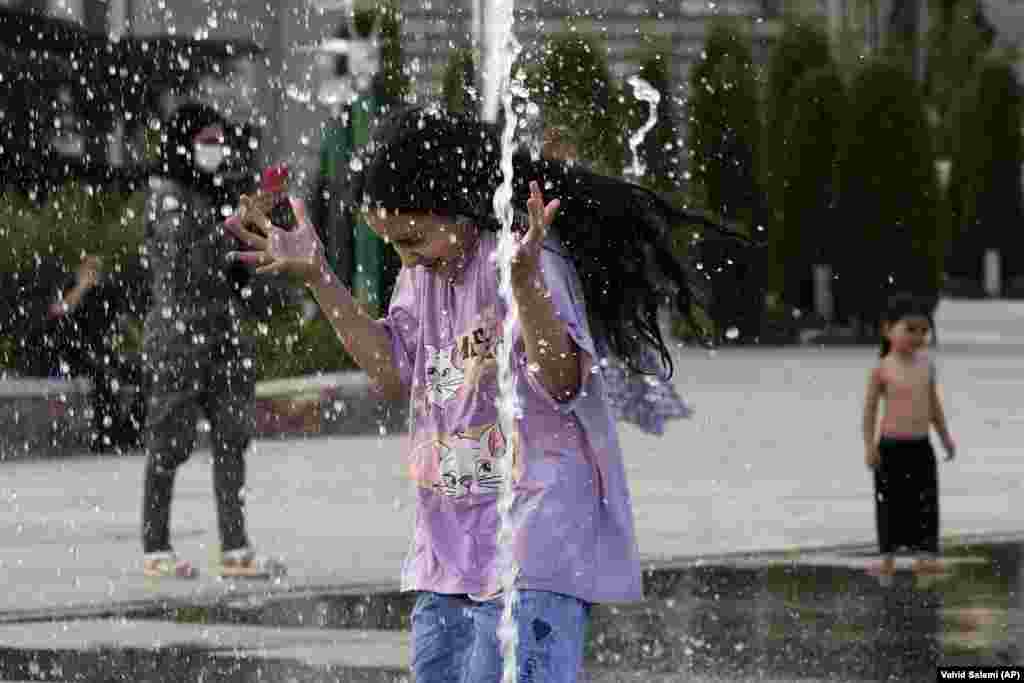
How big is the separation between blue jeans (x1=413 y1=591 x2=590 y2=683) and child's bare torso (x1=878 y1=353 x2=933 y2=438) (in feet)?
16.6

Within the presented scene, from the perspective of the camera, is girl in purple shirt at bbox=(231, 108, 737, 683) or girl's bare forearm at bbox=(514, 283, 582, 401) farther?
girl in purple shirt at bbox=(231, 108, 737, 683)

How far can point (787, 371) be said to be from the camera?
71.6 feet

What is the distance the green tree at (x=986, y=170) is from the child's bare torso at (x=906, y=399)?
38752 mm

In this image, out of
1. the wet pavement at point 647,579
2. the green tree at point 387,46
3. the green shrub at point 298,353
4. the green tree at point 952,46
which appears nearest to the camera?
the wet pavement at point 647,579

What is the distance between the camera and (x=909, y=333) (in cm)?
934

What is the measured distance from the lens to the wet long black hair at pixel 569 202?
435 centimetres

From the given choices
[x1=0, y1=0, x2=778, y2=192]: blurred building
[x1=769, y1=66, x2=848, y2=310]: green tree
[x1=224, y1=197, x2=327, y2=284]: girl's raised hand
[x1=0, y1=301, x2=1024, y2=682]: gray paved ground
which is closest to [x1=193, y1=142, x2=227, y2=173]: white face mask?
[x1=0, y1=301, x2=1024, y2=682]: gray paved ground

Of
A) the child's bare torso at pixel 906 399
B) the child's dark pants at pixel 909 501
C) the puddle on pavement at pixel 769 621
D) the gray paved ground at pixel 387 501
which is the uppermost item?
the child's bare torso at pixel 906 399

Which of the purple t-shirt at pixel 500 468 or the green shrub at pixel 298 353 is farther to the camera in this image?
the green shrub at pixel 298 353

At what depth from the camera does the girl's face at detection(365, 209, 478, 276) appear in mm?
4359

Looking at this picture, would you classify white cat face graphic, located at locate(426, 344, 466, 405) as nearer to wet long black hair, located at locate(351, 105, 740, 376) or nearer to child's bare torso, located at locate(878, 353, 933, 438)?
wet long black hair, located at locate(351, 105, 740, 376)

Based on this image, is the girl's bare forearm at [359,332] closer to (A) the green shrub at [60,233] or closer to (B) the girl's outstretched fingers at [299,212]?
(B) the girl's outstretched fingers at [299,212]

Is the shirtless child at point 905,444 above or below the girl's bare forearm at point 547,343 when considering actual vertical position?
below

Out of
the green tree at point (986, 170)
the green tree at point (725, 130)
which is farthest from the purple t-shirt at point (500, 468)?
the green tree at point (986, 170)
